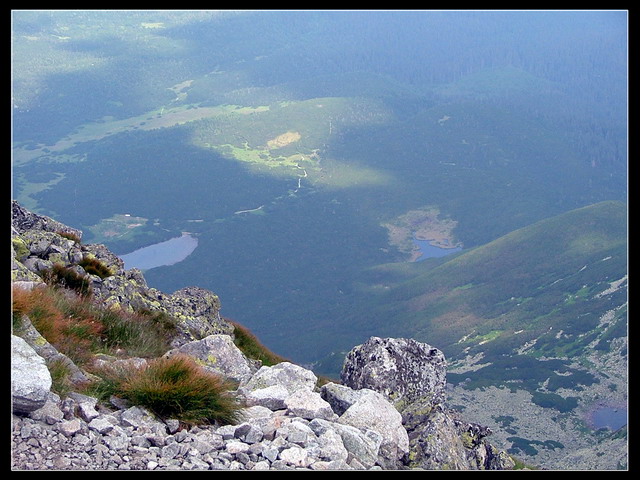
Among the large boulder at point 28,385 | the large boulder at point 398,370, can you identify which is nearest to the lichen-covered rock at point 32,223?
the large boulder at point 398,370

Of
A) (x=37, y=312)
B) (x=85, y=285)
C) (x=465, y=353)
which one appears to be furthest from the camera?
(x=465, y=353)

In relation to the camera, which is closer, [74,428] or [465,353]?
[74,428]

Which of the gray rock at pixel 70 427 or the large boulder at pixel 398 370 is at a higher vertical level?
the gray rock at pixel 70 427

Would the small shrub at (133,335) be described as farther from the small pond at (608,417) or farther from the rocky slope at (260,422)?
the small pond at (608,417)

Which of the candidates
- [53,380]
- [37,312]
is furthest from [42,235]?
Result: [53,380]

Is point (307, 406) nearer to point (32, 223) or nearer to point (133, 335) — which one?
point (133, 335)

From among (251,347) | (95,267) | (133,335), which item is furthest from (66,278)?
(251,347)
